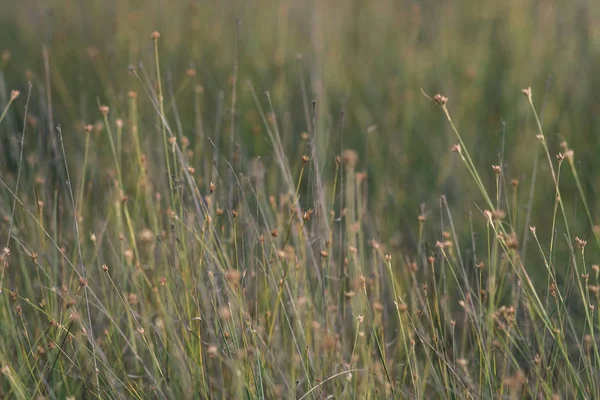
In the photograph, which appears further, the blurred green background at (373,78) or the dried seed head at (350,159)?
the blurred green background at (373,78)

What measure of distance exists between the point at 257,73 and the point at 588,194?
1692 millimetres

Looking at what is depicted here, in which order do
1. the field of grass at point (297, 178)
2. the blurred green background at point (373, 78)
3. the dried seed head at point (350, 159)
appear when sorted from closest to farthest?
the field of grass at point (297, 178) < the dried seed head at point (350, 159) < the blurred green background at point (373, 78)

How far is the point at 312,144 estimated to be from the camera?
5.77 ft

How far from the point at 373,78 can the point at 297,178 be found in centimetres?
109

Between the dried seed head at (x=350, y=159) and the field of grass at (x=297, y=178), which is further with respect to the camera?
the dried seed head at (x=350, y=159)

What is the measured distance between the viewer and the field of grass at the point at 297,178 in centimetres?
183

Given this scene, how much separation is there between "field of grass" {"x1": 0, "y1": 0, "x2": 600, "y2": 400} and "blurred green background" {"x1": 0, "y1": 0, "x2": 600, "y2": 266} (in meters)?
0.02

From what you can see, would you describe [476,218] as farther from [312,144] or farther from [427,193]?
[312,144]

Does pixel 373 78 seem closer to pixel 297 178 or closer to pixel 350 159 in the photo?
pixel 297 178

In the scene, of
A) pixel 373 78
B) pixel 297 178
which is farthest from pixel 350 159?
pixel 373 78

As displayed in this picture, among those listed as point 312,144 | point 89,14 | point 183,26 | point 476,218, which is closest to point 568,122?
point 476,218

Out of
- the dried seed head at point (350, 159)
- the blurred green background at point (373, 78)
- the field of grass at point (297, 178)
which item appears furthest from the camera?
the blurred green background at point (373, 78)

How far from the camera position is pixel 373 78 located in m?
3.73

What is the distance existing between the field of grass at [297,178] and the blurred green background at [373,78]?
0.6 inches
